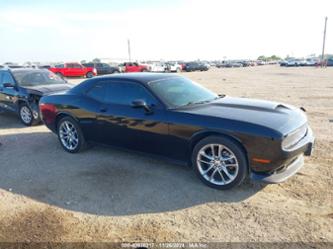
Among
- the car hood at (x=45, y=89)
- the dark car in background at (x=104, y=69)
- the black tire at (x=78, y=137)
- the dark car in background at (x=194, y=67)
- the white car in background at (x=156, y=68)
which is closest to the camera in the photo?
the black tire at (x=78, y=137)

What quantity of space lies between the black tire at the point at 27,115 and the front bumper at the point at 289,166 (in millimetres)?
6365

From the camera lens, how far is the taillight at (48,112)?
6.03m

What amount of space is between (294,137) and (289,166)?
1.30 feet

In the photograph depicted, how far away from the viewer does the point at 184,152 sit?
14.2 ft

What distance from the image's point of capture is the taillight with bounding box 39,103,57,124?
6033 mm

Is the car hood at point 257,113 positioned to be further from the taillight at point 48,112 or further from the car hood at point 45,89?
the car hood at point 45,89

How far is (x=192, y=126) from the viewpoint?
4.13 m

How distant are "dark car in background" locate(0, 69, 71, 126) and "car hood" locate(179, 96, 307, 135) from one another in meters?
5.16

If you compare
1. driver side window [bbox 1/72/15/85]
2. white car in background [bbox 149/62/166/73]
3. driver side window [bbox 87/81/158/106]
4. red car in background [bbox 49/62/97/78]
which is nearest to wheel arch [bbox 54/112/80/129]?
driver side window [bbox 87/81/158/106]

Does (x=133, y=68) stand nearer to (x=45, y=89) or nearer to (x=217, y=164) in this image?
(x=45, y=89)

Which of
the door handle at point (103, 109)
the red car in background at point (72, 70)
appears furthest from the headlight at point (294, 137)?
the red car in background at point (72, 70)

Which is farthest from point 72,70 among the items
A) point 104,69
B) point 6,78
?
point 6,78

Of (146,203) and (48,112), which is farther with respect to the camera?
(48,112)

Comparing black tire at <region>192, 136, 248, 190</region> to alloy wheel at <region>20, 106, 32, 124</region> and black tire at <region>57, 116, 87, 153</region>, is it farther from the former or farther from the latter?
alloy wheel at <region>20, 106, 32, 124</region>
